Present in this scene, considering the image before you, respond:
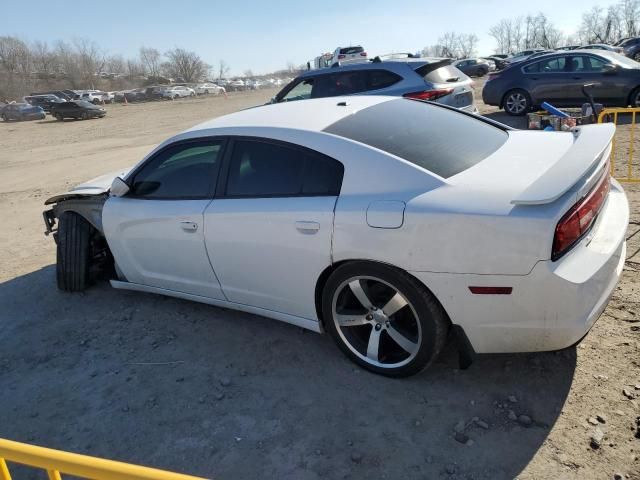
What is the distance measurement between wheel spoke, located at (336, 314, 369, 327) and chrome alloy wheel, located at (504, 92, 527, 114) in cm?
1177

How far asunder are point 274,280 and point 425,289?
1040 mm

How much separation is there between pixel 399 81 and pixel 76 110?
1178 inches

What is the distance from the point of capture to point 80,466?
1442mm

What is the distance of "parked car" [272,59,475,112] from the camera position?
322 inches

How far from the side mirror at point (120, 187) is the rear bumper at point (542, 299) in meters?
2.59

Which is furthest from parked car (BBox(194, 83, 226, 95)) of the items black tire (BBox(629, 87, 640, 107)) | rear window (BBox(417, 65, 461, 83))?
rear window (BBox(417, 65, 461, 83))

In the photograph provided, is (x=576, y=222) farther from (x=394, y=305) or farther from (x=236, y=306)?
(x=236, y=306)

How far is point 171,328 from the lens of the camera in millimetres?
3891

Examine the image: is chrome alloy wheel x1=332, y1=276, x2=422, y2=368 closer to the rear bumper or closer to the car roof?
the rear bumper

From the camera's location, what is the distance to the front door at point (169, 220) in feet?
11.8

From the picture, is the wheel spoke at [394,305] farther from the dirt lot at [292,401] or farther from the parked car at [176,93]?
the parked car at [176,93]

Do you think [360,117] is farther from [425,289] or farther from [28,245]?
[28,245]

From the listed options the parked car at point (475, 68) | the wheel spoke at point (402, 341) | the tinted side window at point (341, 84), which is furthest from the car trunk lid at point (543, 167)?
the parked car at point (475, 68)

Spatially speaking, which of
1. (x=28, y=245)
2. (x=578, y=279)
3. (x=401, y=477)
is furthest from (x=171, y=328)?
(x=28, y=245)
